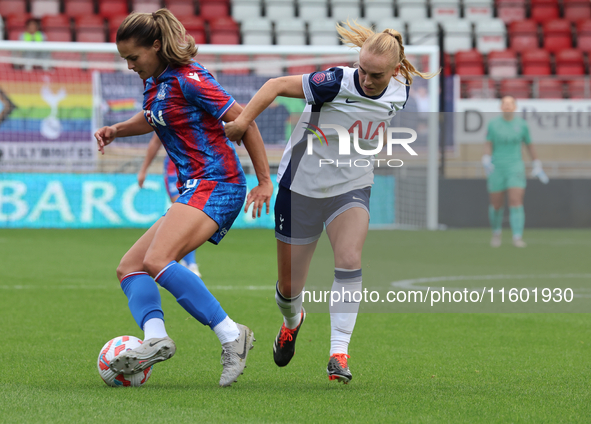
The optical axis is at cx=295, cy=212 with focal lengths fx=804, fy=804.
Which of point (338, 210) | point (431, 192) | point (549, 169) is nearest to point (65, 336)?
point (338, 210)

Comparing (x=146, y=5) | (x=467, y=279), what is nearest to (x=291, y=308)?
(x=467, y=279)

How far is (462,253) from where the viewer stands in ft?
34.7

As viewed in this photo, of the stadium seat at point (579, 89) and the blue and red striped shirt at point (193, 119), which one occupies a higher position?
the blue and red striped shirt at point (193, 119)

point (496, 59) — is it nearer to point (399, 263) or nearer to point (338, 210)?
point (399, 263)

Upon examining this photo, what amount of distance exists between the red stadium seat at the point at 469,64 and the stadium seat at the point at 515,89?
1394mm

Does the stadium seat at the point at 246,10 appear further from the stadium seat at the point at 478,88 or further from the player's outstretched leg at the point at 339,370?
the player's outstretched leg at the point at 339,370

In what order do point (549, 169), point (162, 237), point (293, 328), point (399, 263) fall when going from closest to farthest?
point (162, 237) → point (293, 328) → point (399, 263) → point (549, 169)

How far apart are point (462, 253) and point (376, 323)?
5.24 meters

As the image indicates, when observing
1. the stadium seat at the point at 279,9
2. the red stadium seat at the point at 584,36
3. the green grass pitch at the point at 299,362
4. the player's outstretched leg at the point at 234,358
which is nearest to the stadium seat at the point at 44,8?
the stadium seat at the point at 279,9

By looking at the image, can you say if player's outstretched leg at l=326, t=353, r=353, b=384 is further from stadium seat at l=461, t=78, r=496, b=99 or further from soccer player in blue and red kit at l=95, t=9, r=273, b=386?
stadium seat at l=461, t=78, r=496, b=99

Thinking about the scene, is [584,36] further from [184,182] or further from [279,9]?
[184,182]

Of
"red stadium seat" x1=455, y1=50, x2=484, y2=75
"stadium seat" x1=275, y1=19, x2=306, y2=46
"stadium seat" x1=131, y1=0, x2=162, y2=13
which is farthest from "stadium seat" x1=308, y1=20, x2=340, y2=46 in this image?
"stadium seat" x1=131, y1=0, x2=162, y2=13

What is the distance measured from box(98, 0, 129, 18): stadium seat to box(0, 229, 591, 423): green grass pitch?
40.4ft

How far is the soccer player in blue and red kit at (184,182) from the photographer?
3.54 meters
